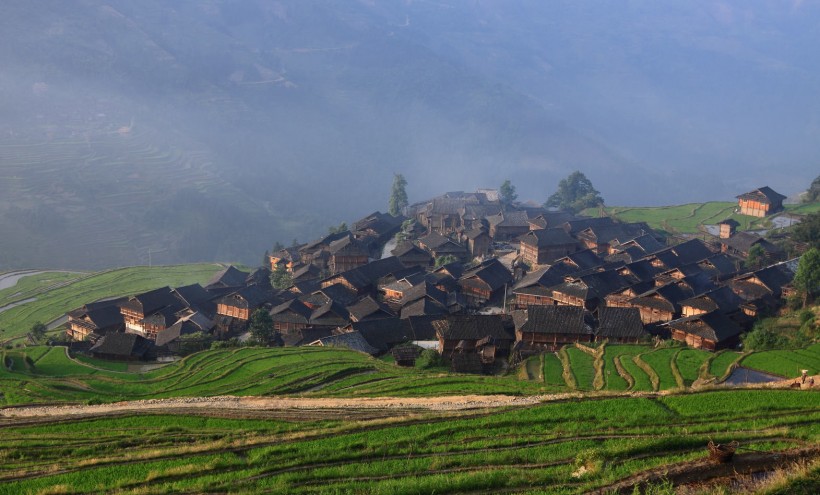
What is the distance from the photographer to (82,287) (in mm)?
74062

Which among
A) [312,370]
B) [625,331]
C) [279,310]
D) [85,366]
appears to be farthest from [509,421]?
[279,310]

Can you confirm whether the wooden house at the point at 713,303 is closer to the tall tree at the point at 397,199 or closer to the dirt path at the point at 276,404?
the dirt path at the point at 276,404

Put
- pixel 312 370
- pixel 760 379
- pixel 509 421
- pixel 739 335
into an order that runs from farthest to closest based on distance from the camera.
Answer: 1. pixel 739 335
2. pixel 312 370
3. pixel 760 379
4. pixel 509 421

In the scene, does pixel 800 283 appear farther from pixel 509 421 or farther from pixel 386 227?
pixel 386 227

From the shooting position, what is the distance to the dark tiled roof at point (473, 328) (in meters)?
39.9

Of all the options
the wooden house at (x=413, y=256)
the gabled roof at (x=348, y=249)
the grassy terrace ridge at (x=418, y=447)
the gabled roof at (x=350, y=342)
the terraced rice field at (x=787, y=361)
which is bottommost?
the terraced rice field at (x=787, y=361)

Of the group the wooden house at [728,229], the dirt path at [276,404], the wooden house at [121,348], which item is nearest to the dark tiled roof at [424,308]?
the wooden house at [121,348]

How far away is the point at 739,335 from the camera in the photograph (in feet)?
124

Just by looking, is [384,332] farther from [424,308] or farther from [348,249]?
[348,249]

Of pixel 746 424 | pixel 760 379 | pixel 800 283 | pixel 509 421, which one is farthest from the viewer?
pixel 800 283

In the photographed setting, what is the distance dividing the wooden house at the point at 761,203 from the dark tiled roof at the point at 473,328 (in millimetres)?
42082

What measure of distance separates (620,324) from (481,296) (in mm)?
15426

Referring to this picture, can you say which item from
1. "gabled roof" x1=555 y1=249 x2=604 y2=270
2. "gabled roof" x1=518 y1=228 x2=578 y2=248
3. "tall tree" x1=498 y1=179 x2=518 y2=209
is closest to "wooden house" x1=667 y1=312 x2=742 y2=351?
"gabled roof" x1=555 y1=249 x2=604 y2=270

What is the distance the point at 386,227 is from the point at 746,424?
63878 millimetres
